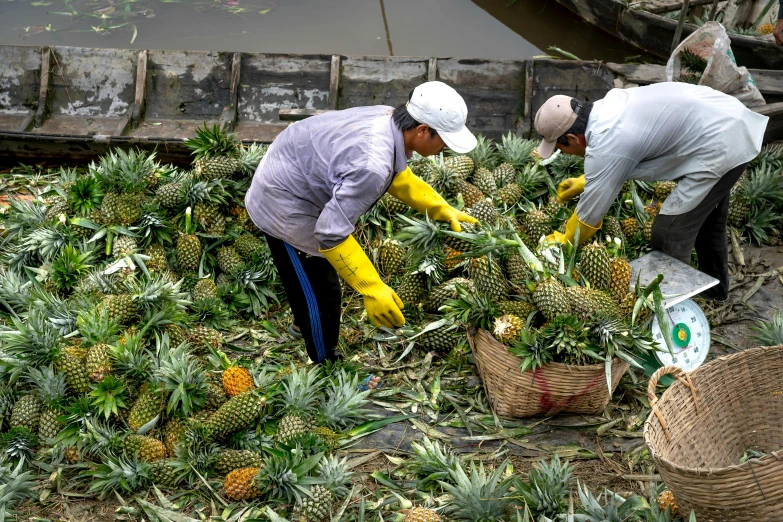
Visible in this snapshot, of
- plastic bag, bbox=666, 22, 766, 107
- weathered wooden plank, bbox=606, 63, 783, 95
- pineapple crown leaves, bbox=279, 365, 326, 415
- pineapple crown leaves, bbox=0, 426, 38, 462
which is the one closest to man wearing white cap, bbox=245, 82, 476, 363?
pineapple crown leaves, bbox=279, 365, 326, 415

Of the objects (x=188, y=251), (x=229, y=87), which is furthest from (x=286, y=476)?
(x=229, y=87)

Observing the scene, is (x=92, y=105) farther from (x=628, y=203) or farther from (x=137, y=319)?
(x=628, y=203)

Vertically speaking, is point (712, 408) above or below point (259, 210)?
below

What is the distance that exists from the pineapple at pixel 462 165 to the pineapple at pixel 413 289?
3.26 feet

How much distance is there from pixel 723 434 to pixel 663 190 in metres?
2.28

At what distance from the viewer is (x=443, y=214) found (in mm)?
4430

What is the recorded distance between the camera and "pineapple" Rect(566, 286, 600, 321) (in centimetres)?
361

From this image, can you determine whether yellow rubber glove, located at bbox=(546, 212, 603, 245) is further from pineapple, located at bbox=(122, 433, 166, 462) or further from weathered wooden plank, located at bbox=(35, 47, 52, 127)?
weathered wooden plank, located at bbox=(35, 47, 52, 127)

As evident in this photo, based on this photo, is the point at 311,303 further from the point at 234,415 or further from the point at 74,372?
the point at 74,372

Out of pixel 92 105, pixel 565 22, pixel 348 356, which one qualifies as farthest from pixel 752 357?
pixel 565 22

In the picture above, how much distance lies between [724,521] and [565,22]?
30.5 feet

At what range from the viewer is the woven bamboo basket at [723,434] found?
2.77m

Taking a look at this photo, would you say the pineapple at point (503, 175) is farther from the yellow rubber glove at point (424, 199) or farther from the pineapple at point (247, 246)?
the pineapple at point (247, 246)

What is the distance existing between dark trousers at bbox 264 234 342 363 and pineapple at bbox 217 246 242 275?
952mm
